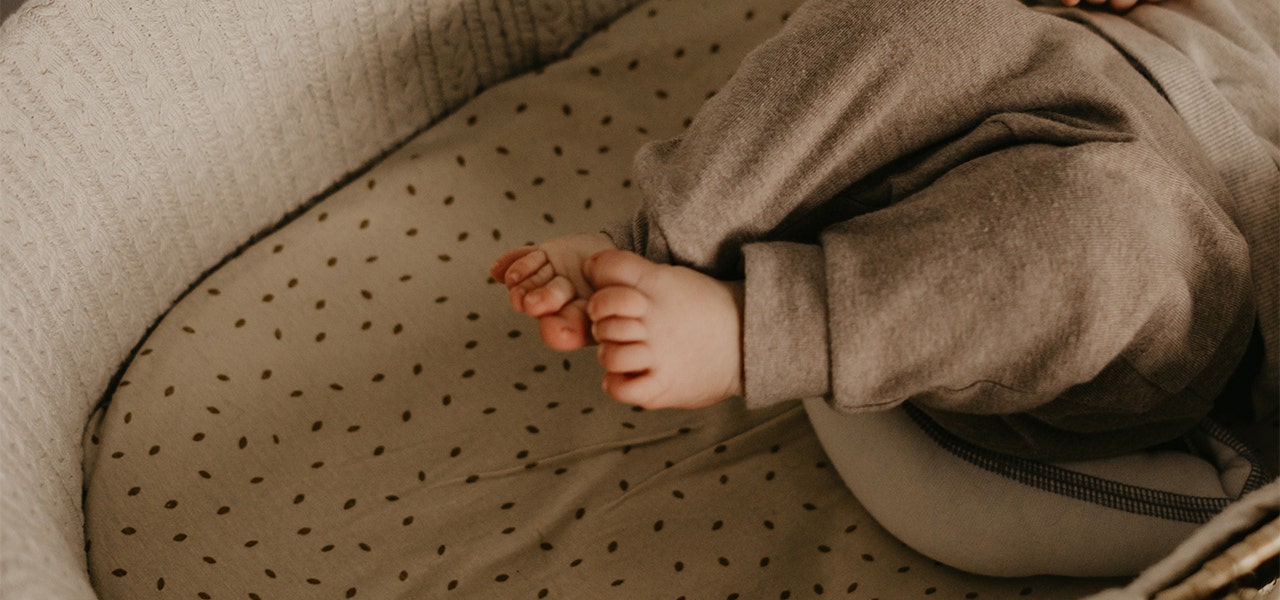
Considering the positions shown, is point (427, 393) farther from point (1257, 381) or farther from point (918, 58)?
point (1257, 381)

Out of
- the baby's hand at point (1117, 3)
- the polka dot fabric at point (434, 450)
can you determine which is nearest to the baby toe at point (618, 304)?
the polka dot fabric at point (434, 450)

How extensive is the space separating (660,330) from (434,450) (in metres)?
0.32

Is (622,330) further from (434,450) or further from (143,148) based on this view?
(143,148)

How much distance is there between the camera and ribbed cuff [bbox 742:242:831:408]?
614mm

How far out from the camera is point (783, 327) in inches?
24.2

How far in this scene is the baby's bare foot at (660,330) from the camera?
23.8 inches

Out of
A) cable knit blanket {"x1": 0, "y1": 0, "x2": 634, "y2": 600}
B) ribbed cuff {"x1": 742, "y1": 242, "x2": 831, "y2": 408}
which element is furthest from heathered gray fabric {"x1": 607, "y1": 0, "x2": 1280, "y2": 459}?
cable knit blanket {"x1": 0, "y1": 0, "x2": 634, "y2": 600}

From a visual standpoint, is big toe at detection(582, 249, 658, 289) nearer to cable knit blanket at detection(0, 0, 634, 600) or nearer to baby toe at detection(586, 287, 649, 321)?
baby toe at detection(586, 287, 649, 321)

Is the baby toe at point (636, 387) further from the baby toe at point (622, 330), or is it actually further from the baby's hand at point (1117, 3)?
the baby's hand at point (1117, 3)

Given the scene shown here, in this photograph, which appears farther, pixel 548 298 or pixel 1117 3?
pixel 1117 3

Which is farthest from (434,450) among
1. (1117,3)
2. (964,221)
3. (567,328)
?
(1117,3)

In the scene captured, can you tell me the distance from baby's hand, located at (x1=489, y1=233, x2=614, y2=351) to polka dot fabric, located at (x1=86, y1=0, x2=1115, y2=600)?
222 millimetres

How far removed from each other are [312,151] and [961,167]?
1.99 feet

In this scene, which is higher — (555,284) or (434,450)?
(555,284)
